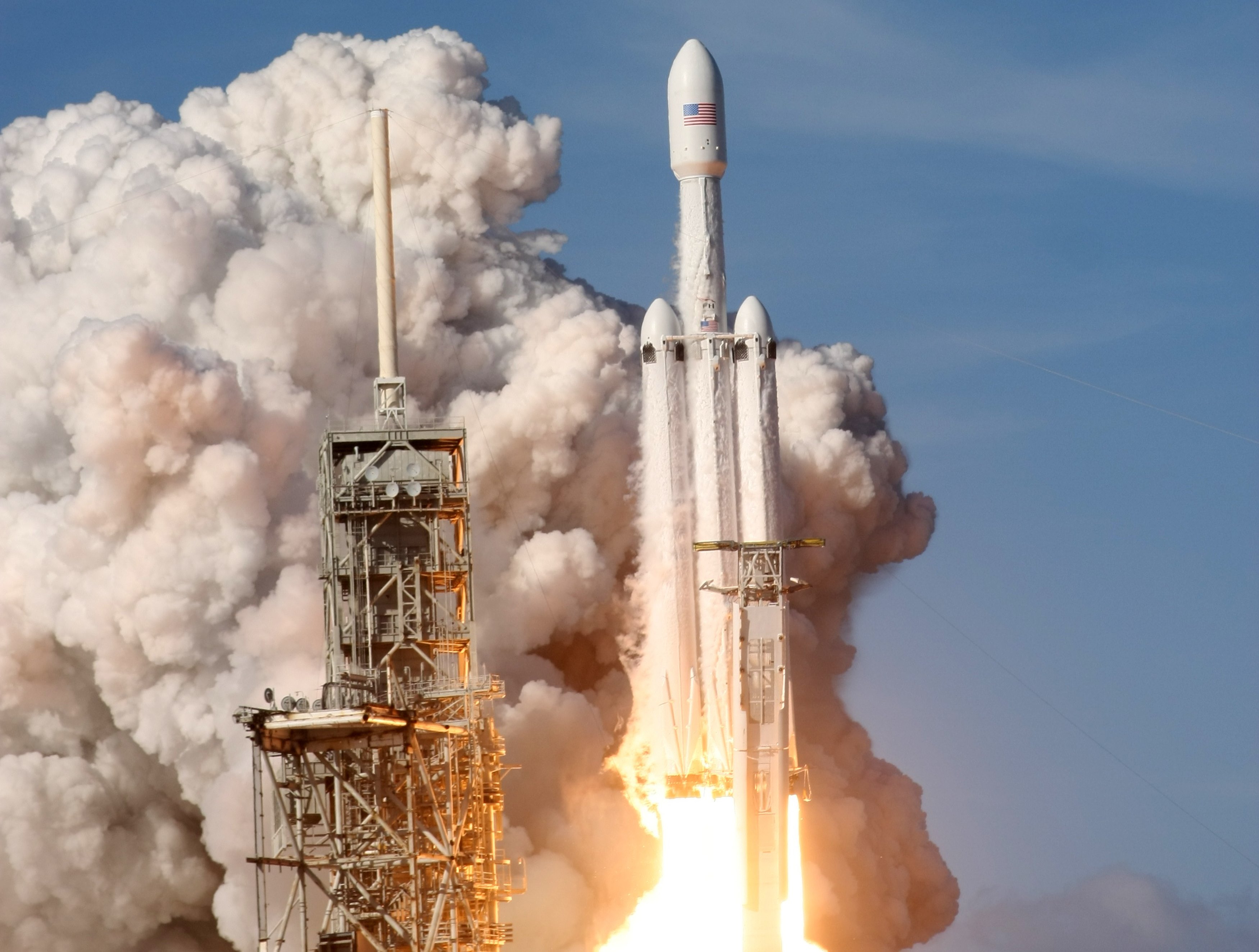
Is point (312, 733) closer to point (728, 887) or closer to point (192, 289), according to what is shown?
point (728, 887)

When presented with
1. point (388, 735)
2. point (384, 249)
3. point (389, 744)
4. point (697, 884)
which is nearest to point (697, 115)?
point (384, 249)

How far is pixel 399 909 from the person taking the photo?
10212 cm

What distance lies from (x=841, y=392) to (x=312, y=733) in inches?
1460

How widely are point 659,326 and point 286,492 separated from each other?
14.7 metres

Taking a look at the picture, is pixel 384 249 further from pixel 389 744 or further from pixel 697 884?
pixel 697 884

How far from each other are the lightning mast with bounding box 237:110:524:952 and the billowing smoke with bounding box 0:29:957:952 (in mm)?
4094

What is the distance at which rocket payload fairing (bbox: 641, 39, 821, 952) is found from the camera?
112 m

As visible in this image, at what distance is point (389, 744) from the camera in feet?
320

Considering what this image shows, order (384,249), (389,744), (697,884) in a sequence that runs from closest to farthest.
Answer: (389,744)
(697,884)
(384,249)

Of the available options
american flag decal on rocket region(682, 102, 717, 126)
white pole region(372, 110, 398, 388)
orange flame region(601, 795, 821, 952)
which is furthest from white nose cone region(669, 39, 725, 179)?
orange flame region(601, 795, 821, 952)

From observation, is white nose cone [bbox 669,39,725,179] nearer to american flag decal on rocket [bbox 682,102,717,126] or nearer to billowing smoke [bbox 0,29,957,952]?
american flag decal on rocket [bbox 682,102,717,126]

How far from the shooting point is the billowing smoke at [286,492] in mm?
112375

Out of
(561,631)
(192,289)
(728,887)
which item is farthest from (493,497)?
(728,887)

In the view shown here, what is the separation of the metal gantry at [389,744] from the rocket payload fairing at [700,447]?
689cm
